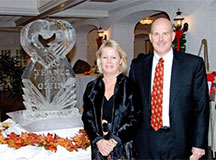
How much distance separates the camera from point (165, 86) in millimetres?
2139

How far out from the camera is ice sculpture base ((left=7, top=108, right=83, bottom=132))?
9.83 ft

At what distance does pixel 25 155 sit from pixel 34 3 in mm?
5675

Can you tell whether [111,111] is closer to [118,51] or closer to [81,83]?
[118,51]

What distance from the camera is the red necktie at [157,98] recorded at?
2.12m

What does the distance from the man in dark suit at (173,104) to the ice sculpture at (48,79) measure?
1.21 metres

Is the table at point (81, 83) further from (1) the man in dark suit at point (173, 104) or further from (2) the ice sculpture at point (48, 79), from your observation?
(1) the man in dark suit at point (173, 104)

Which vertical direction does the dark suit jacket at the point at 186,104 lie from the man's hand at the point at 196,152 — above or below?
above

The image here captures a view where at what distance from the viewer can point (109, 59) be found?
6.79 feet

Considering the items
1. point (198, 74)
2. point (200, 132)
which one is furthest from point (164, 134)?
point (198, 74)

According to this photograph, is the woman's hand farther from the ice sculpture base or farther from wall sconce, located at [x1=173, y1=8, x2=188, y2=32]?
wall sconce, located at [x1=173, y1=8, x2=188, y2=32]


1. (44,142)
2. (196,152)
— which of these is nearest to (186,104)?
(196,152)

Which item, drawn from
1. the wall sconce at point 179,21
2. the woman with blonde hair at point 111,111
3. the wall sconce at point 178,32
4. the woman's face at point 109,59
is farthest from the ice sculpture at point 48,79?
the wall sconce at point 179,21

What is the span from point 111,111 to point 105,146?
25 cm

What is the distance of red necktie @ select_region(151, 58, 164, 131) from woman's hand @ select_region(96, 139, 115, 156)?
1.16 feet
